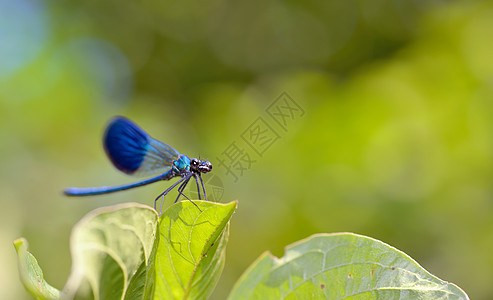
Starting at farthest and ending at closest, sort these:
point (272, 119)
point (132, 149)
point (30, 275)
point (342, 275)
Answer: point (272, 119) < point (132, 149) < point (342, 275) < point (30, 275)

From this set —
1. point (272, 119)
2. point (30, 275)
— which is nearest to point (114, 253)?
point (30, 275)

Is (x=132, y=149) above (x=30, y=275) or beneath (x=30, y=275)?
above

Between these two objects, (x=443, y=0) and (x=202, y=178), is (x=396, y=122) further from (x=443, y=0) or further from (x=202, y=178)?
(x=202, y=178)

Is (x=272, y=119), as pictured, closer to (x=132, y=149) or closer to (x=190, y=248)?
(x=132, y=149)

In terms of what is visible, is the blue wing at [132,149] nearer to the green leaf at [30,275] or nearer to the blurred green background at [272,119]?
the blurred green background at [272,119]

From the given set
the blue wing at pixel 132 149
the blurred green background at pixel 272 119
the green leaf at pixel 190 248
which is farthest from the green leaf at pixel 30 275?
the blue wing at pixel 132 149

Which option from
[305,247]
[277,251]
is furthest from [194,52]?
[305,247]
